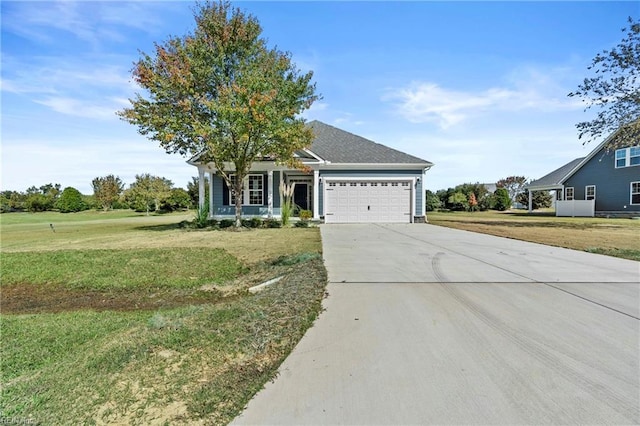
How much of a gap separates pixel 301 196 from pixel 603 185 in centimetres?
2374

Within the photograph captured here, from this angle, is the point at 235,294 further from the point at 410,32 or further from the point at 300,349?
the point at 410,32

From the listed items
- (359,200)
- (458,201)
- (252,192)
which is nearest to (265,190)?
(252,192)

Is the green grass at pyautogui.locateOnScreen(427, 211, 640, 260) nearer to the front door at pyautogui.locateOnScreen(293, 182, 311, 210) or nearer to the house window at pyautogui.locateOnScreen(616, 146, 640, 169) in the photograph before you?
the front door at pyautogui.locateOnScreen(293, 182, 311, 210)

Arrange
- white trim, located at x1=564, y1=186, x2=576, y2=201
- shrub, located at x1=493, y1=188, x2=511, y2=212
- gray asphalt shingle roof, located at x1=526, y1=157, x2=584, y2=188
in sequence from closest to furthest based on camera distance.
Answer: white trim, located at x1=564, y1=186, x2=576, y2=201 < gray asphalt shingle roof, located at x1=526, y1=157, x2=584, y2=188 < shrub, located at x1=493, y1=188, x2=511, y2=212

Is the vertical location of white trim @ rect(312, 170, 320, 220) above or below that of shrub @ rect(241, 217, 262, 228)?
above

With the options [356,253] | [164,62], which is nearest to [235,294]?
[356,253]

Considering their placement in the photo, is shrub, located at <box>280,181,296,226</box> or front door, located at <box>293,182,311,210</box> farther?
front door, located at <box>293,182,311,210</box>

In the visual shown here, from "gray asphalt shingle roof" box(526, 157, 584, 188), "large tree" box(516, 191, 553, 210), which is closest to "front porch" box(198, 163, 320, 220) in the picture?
"gray asphalt shingle roof" box(526, 157, 584, 188)

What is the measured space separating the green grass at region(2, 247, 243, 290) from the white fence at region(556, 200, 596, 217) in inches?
1150

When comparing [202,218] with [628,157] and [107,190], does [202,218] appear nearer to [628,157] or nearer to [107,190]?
[107,190]

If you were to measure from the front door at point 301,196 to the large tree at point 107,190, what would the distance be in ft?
92.5

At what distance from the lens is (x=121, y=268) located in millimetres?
8375

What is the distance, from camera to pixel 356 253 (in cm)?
870

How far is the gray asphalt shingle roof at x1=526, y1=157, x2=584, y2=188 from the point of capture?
30950mm
